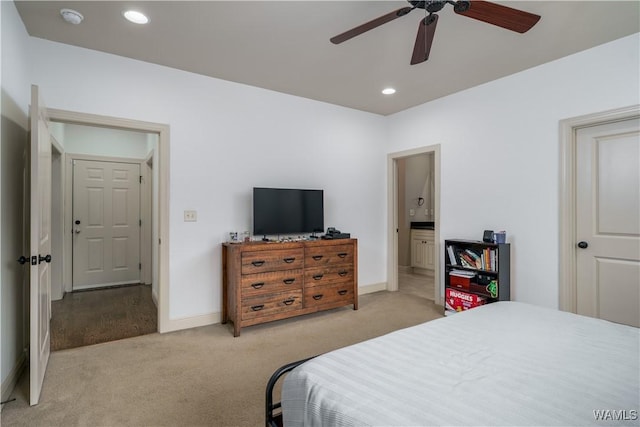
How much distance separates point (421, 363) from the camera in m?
1.22

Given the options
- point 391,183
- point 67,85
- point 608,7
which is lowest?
point 391,183

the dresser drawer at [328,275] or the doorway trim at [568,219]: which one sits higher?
the doorway trim at [568,219]

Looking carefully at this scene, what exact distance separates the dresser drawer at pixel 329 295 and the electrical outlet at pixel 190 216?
4.70ft

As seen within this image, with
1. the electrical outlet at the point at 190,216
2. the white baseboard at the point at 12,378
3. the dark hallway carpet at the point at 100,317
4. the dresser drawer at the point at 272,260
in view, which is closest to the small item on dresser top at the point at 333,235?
the dresser drawer at the point at 272,260

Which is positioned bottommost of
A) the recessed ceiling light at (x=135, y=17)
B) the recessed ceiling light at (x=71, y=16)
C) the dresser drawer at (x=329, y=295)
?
the dresser drawer at (x=329, y=295)

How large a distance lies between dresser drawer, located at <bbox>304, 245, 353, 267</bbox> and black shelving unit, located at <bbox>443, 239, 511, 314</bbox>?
1.17m

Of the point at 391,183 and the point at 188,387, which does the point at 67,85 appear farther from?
the point at 391,183

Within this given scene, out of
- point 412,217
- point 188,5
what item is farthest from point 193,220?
point 412,217

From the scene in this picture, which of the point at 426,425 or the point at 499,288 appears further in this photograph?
the point at 499,288

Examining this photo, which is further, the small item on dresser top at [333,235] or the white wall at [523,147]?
the small item on dresser top at [333,235]

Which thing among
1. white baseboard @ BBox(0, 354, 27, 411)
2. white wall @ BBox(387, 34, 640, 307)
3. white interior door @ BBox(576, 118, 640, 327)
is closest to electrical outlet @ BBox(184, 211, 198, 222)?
white baseboard @ BBox(0, 354, 27, 411)

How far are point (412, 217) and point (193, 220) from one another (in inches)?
180

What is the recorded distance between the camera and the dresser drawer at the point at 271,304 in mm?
3199

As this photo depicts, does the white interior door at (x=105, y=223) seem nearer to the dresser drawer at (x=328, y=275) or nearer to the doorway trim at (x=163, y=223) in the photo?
the doorway trim at (x=163, y=223)
